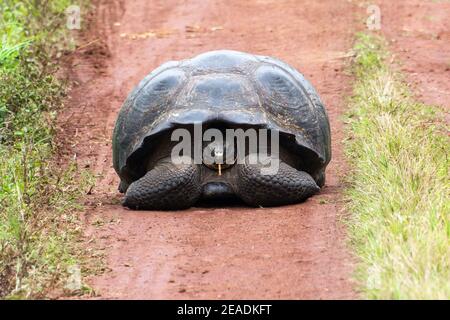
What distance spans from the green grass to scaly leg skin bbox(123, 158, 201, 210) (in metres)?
1.03

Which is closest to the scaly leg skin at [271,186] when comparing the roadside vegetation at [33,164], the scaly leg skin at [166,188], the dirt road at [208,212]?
the dirt road at [208,212]

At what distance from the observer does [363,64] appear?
11820 millimetres

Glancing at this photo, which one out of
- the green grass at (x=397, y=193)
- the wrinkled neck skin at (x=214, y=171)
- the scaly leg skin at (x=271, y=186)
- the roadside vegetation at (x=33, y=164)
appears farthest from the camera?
Result: the wrinkled neck skin at (x=214, y=171)

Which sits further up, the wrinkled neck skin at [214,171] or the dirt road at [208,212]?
the wrinkled neck skin at [214,171]

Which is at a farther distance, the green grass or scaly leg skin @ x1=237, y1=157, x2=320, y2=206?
scaly leg skin @ x1=237, y1=157, x2=320, y2=206

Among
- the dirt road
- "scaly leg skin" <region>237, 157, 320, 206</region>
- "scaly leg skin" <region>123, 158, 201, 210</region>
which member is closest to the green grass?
the dirt road

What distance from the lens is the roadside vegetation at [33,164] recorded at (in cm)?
605

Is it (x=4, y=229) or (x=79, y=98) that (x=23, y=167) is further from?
(x=79, y=98)

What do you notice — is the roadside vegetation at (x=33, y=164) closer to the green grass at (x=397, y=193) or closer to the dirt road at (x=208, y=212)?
the dirt road at (x=208, y=212)

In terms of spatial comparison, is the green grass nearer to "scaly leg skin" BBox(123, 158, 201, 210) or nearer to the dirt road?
the dirt road

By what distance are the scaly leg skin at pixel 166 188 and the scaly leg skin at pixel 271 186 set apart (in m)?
0.31

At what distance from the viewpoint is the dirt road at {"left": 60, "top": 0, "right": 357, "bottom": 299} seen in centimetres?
580

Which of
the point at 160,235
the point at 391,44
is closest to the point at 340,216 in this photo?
the point at 160,235
